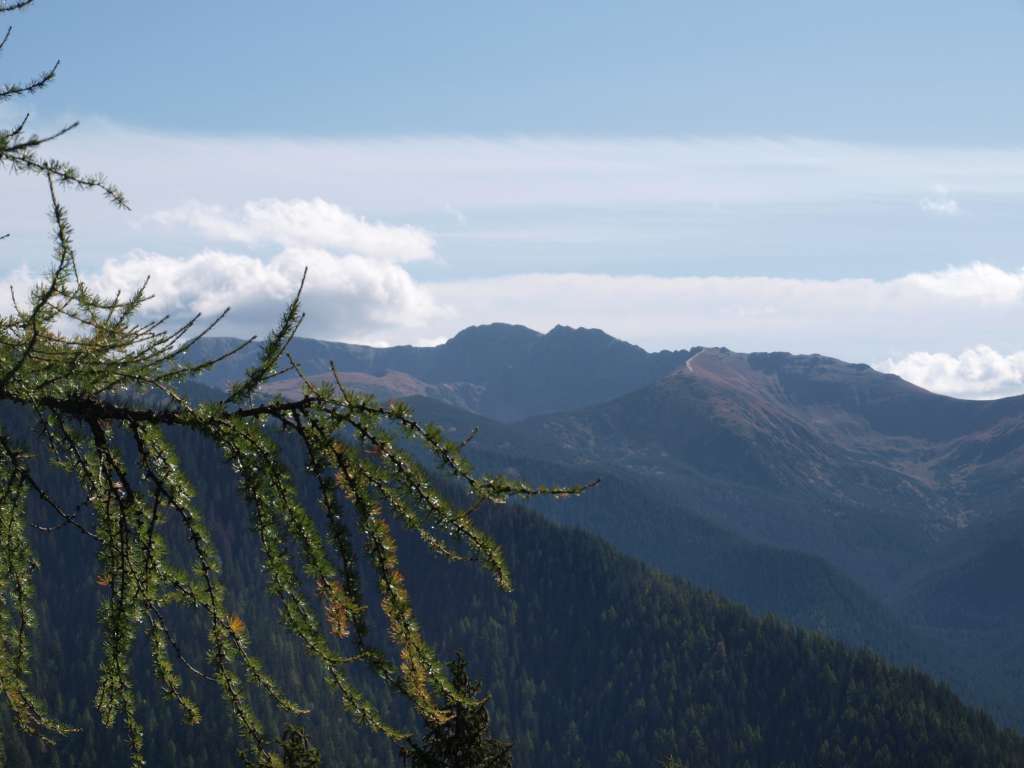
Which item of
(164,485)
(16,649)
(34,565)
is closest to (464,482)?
(164,485)

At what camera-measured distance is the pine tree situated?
547cm

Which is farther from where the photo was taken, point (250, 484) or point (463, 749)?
point (463, 749)

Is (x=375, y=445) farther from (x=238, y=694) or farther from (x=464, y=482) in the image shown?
(x=238, y=694)

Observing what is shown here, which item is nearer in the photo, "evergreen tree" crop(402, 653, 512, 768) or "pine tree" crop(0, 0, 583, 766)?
"pine tree" crop(0, 0, 583, 766)

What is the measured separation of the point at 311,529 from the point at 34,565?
2.60 meters

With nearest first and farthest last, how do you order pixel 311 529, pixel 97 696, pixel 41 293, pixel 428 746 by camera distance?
1. pixel 41 293
2. pixel 311 529
3. pixel 97 696
4. pixel 428 746

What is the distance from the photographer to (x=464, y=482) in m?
5.54

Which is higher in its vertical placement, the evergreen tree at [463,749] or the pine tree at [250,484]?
the pine tree at [250,484]

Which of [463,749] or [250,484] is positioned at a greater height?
[250,484]

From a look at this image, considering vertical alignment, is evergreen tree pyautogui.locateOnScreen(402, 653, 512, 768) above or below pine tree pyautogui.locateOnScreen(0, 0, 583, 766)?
below

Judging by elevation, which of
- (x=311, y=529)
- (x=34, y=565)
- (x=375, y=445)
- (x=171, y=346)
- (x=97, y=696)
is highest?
(x=171, y=346)

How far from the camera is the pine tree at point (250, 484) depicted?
5.47m

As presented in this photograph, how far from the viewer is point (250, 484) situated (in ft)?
18.5

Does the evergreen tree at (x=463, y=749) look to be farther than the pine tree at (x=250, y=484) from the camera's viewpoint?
Yes
